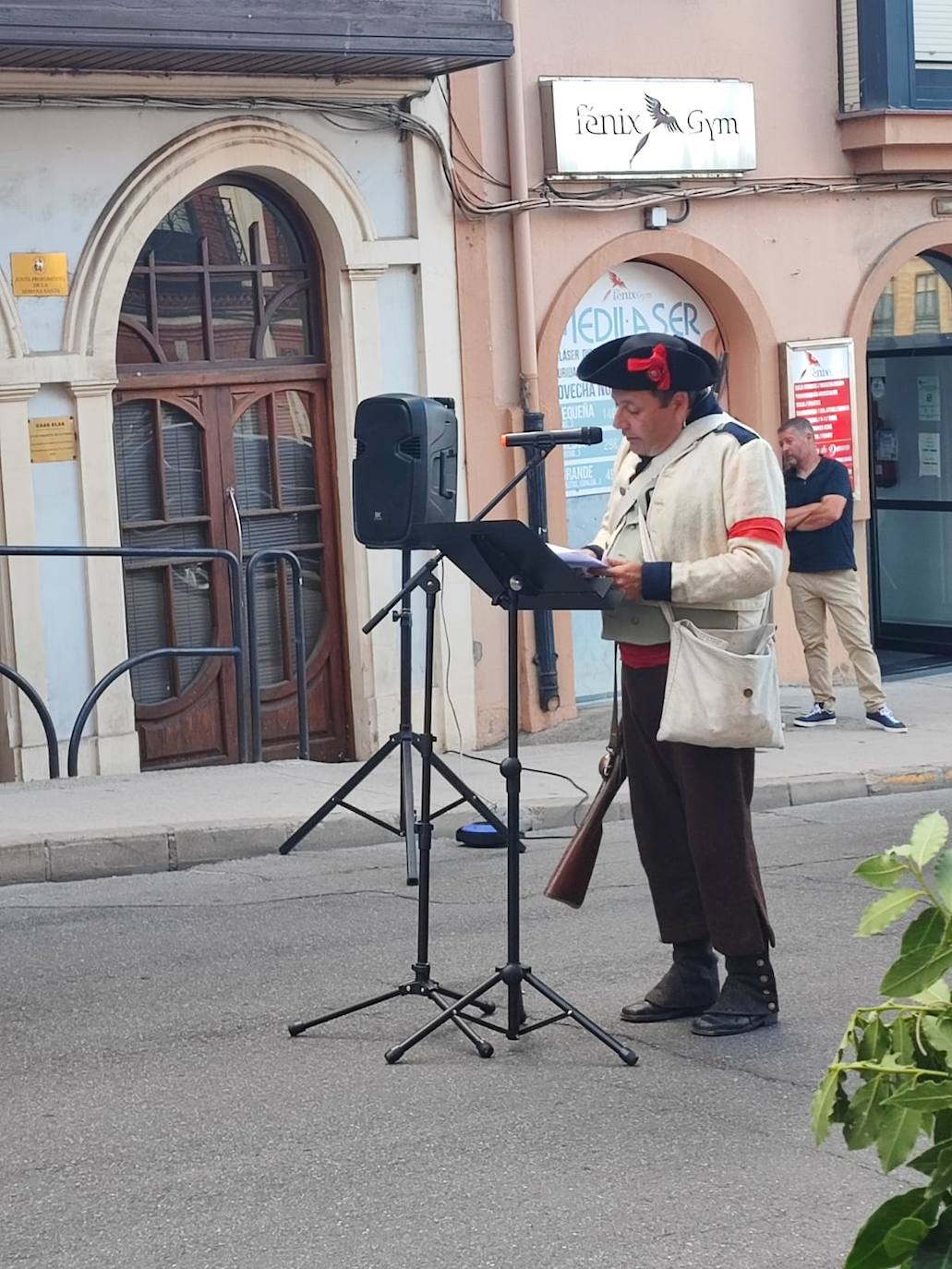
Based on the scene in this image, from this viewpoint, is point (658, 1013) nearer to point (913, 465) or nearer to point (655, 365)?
point (655, 365)

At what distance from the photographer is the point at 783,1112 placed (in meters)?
4.82

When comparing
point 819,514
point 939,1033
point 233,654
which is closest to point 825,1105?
point 939,1033

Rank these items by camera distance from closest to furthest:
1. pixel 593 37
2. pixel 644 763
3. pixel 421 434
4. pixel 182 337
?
pixel 644 763 < pixel 421 434 < pixel 182 337 < pixel 593 37

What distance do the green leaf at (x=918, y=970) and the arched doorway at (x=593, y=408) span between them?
1034cm

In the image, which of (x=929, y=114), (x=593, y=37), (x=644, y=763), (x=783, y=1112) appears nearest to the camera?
(x=783, y=1112)

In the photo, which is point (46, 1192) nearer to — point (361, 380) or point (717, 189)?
point (361, 380)

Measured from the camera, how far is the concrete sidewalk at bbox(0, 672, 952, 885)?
8.46 m

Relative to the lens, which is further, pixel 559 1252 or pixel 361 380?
pixel 361 380

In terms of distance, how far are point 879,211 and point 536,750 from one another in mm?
4968

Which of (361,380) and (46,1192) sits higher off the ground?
(361,380)

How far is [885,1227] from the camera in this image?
201cm

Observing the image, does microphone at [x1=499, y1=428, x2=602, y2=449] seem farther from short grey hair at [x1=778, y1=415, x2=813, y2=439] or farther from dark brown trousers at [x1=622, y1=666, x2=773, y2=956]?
short grey hair at [x1=778, y1=415, x2=813, y2=439]

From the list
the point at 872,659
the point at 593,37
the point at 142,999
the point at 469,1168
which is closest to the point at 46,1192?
the point at 469,1168

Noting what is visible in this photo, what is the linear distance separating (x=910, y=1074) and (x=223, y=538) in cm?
964
